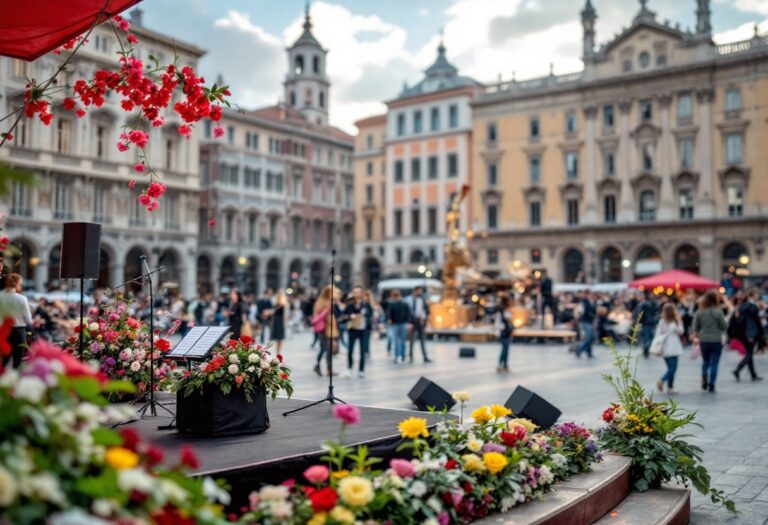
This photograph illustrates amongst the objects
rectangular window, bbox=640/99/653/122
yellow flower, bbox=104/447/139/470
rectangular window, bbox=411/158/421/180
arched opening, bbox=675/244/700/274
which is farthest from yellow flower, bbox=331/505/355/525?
rectangular window, bbox=411/158/421/180

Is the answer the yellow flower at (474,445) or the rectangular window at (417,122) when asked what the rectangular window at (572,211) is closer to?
the rectangular window at (417,122)

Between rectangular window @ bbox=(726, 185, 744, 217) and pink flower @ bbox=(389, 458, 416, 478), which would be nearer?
pink flower @ bbox=(389, 458, 416, 478)

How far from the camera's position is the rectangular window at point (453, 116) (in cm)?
6056

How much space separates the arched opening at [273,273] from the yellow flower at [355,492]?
203 feet

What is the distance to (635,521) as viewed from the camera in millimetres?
5238

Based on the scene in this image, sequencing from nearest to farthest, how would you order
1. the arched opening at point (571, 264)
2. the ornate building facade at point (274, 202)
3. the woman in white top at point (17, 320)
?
1. the woman in white top at point (17, 320)
2. the arched opening at point (571, 264)
3. the ornate building facade at point (274, 202)

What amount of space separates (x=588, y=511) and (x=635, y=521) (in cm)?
44

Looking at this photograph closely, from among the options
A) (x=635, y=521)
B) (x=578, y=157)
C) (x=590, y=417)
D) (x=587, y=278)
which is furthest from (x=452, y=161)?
(x=635, y=521)

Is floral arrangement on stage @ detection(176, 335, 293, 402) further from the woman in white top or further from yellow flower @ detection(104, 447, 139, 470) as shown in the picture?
the woman in white top

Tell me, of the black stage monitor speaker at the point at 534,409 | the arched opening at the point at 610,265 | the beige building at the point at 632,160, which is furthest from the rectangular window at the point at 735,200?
the black stage monitor speaker at the point at 534,409

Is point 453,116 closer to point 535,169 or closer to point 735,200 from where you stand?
point 535,169

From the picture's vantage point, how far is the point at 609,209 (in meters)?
50.8

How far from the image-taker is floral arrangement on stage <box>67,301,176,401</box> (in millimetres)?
7984

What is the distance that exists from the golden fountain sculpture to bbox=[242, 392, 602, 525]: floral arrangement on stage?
2282 centimetres
